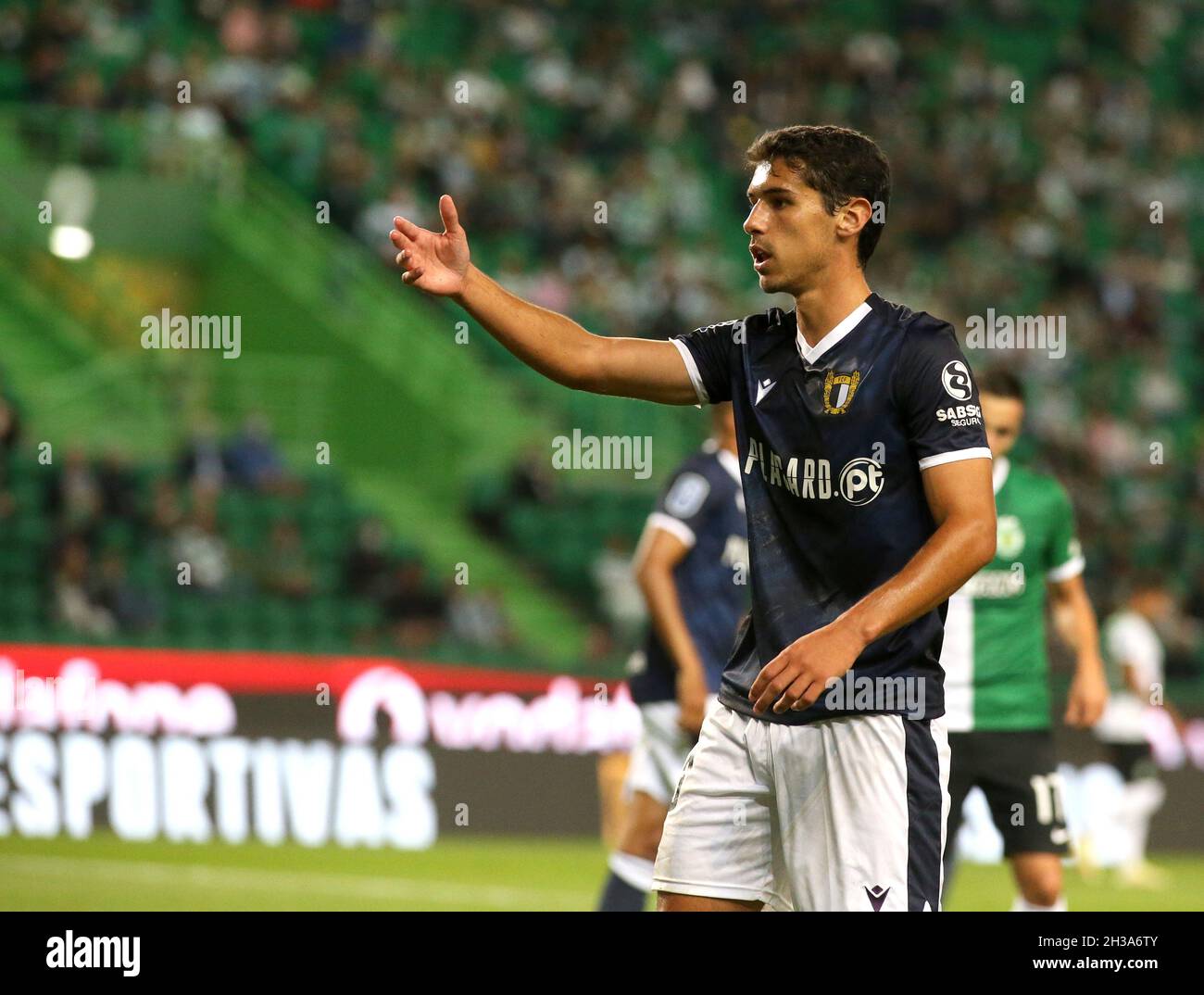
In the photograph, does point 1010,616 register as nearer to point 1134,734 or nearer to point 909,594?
point 909,594

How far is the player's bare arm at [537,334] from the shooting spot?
14.4 feet

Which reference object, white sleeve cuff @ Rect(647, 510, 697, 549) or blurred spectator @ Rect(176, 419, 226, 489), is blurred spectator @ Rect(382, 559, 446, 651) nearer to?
blurred spectator @ Rect(176, 419, 226, 489)

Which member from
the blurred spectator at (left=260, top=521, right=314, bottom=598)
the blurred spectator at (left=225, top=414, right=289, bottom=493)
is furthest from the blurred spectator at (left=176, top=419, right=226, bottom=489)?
the blurred spectator at (left=260, top=521, right=314, bottom=598)

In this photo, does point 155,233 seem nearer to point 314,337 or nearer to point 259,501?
point 314,337

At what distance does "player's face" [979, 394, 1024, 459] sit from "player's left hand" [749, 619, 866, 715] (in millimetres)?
2717

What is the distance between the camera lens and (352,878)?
31.6ft

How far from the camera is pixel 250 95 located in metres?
17.2

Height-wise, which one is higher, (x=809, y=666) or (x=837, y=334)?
(x=837, y=334)

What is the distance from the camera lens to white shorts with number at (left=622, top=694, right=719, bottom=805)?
698 centimetres

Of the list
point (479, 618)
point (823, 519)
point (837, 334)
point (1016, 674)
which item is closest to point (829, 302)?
point (837, 334)

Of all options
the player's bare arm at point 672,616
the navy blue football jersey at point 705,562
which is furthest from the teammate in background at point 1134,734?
the player's bare arm at point 672,616

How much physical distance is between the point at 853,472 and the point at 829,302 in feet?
1.41

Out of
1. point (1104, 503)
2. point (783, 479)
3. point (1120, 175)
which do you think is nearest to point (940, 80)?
point (1120, 175)

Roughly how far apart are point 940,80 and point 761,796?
16709 millimetres
